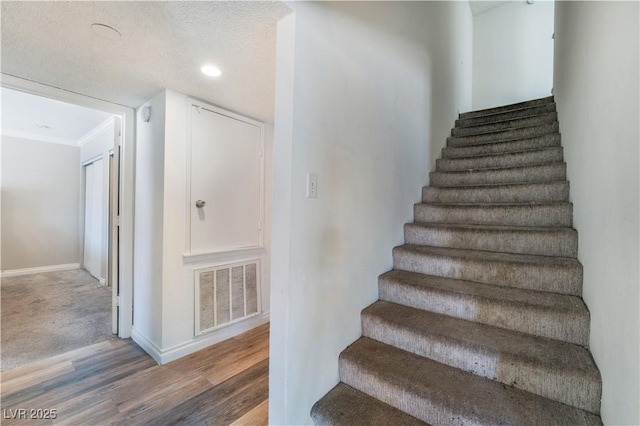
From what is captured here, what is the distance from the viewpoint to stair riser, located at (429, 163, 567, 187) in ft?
6.75

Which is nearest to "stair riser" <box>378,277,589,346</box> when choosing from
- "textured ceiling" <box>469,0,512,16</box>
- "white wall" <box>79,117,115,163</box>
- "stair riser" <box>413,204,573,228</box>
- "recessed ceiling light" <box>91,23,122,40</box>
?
"stair riser" <box>413,204,573,228</box>

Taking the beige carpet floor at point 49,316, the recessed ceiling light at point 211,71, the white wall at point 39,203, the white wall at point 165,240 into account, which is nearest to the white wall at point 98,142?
the white wall at point 39,203

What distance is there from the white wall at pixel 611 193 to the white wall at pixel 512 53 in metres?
3.74

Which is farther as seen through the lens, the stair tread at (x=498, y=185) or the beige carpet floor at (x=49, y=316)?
the beige carpet floor at (x=49, y=316)

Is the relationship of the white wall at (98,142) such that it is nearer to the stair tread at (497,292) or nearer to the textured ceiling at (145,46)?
the textured ceiling at (145,46)

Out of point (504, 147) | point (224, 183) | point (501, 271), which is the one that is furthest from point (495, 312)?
point (224, 183)

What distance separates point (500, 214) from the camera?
1981 millimetres

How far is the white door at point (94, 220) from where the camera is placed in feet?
14.6

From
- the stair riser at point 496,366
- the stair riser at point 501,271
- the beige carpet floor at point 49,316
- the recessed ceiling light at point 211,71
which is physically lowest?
the beige carpet floor at point 49,316

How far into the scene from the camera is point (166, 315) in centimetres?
209

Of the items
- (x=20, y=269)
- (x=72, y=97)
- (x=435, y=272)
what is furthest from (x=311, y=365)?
(x=20, y=269)

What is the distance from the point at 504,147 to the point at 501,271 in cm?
171

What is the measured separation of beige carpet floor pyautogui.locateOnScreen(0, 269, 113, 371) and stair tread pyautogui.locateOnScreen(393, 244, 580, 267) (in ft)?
9.49

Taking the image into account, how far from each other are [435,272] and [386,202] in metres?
0.58
